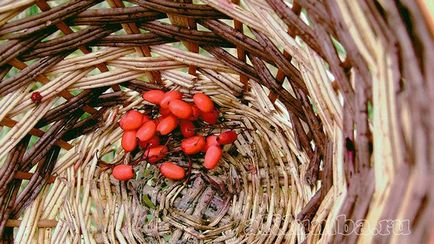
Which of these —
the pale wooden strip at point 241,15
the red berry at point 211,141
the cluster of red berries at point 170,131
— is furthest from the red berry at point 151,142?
the pale wooden strip at point 241,15

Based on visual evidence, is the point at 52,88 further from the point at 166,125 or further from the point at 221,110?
the point at 221,110

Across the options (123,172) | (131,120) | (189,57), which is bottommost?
(123,172)

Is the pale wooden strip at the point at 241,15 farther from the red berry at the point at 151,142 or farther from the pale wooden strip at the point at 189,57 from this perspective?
the red berry at the point at 151,142

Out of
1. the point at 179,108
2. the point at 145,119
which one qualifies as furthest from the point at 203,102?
the point at 145,119

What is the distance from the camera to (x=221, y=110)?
129cm

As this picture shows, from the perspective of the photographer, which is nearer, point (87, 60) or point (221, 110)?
point (87, 60)

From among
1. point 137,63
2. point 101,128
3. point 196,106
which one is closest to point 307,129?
point 196,106

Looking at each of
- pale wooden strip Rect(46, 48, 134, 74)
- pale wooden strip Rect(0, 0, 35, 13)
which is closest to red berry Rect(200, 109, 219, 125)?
pale wooden strip Rect(46, 48, 134, 74)

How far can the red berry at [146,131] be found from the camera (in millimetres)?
1253

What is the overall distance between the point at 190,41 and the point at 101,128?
1.02ft

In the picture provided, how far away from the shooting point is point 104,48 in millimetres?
1200

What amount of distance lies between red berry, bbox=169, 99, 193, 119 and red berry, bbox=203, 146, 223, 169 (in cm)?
9

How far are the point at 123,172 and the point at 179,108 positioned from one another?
194mm

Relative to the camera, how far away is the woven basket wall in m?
0.72
